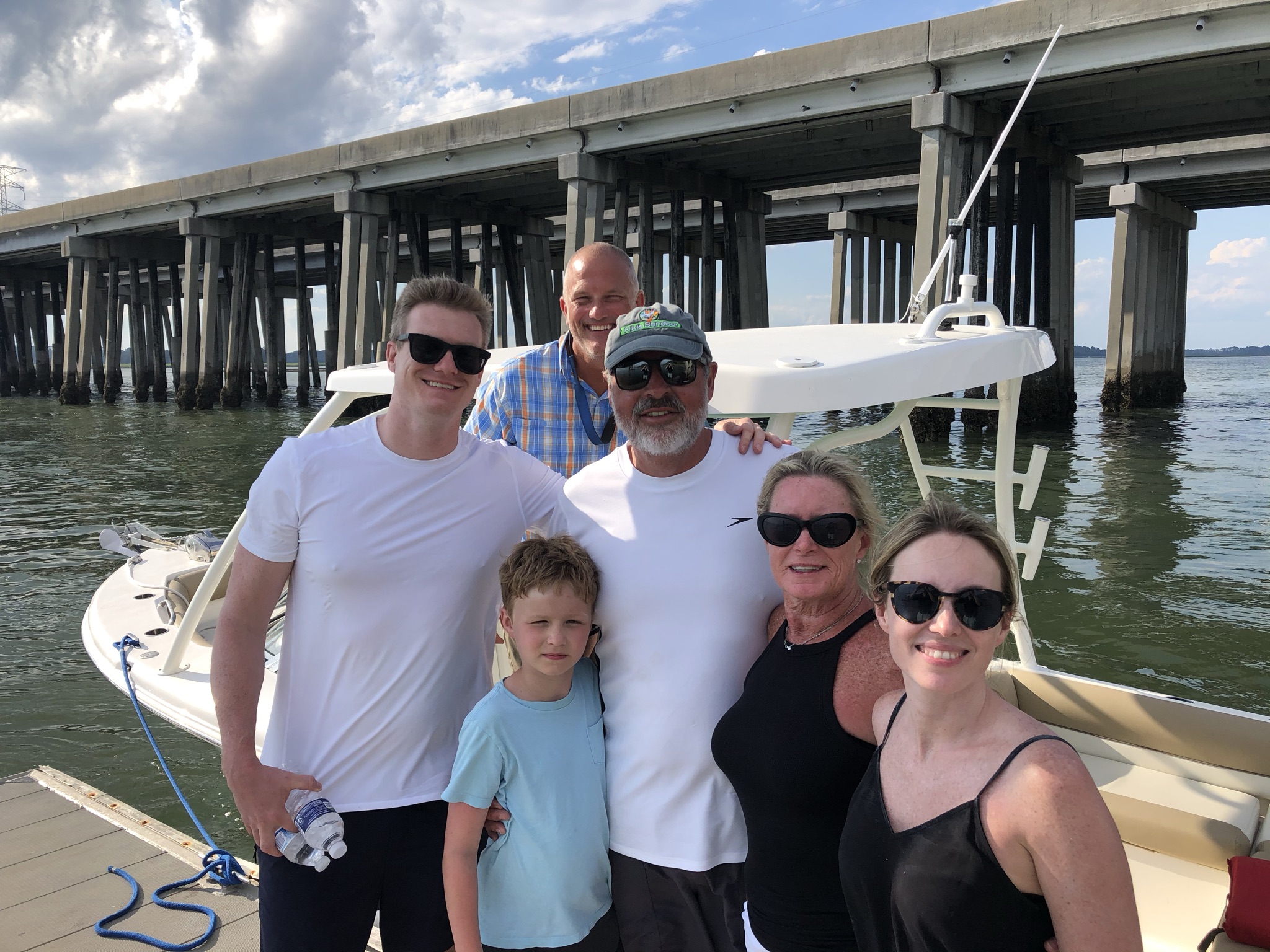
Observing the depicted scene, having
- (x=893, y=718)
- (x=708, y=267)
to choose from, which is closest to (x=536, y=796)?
(x=893, y=718)

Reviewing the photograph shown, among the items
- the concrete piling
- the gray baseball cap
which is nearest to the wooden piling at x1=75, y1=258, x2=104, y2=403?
→ the concrete piling

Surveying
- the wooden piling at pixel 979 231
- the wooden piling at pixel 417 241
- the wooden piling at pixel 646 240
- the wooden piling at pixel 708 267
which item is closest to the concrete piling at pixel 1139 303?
the wooden piling at pixel 979 231

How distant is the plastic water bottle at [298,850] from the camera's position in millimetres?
2184

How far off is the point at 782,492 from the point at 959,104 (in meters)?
17.7

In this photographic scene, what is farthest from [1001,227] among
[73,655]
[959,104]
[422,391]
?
[422,391]

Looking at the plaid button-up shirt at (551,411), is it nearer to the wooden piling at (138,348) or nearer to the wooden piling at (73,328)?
the wooden piling at (73,328)

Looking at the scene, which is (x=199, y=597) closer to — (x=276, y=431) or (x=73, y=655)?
(x=73, y=655)

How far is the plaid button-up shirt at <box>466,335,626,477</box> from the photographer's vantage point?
341cm

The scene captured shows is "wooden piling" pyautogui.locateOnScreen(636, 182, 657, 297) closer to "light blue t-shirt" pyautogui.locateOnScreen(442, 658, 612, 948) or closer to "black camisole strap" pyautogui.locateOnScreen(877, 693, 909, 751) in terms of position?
"light blue t-shirt" pyautogui.locateOnScreen(442, 658, 612, 948)

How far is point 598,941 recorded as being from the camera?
2.15m

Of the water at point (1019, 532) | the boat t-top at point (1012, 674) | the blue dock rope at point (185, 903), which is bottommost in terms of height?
the water at point (1019, 532)

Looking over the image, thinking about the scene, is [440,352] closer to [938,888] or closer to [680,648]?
[680,648]

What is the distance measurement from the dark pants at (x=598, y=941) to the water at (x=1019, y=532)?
3.52 m

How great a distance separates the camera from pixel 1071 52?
15.5 metres
